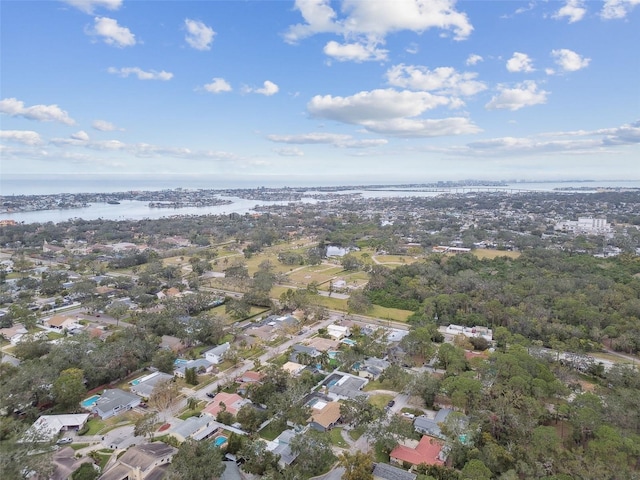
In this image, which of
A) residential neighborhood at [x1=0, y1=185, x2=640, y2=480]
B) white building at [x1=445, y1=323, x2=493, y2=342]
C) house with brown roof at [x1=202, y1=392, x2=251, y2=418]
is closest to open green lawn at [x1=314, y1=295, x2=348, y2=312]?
residential neighborhood at [x1=0, y1=185, x2=640, y2=480]

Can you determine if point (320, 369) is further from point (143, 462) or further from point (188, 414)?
point (143, 462)

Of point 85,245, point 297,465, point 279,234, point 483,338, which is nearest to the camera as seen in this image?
point 297,465

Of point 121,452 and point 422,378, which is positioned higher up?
point 422,378

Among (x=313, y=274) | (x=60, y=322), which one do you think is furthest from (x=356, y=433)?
(x=313, y=274)

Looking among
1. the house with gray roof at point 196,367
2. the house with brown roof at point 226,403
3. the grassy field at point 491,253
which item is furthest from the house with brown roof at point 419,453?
the grassy field at point 491,253

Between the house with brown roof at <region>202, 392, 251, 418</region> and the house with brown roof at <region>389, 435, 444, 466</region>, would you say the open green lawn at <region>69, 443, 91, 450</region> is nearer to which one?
the house with brown roof at <region>202, 392, 251, 418</region>

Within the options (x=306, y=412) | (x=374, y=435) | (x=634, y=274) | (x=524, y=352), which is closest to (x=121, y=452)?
(x=306, y=412)

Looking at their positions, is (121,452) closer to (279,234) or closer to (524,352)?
(524,352)

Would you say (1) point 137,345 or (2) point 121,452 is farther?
(1) point 137,345
